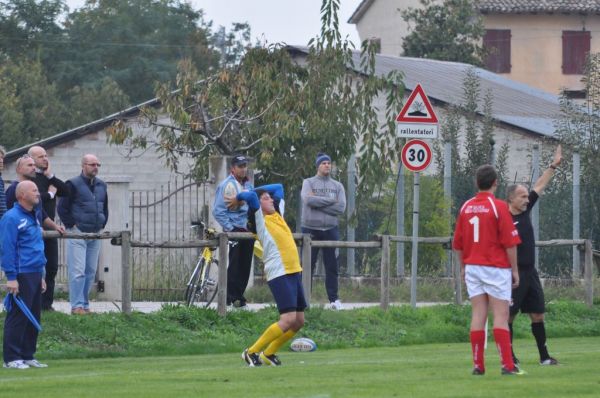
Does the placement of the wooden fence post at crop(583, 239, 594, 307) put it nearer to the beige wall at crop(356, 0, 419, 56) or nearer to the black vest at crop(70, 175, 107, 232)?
the black vest at crop(70, 175, 107, 232)

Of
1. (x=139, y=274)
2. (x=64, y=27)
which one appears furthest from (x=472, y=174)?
(x=64, y=27)

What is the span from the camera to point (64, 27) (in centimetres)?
8756

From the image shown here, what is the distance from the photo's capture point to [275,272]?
596 inches

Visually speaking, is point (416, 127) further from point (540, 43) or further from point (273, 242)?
point (540, 43)

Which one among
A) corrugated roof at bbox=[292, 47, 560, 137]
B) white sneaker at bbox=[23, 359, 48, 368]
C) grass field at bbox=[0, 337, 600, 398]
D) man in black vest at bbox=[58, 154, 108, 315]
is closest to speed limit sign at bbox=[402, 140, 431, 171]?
grass field at bbox=[0, 337, 600, 398]

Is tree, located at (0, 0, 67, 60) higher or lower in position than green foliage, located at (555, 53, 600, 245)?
higher

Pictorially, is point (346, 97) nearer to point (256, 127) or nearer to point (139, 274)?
point (256, 127)

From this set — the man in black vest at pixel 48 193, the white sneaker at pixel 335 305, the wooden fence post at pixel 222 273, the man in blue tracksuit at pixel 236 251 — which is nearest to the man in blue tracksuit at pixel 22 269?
the man in black vest at pixel 48 193

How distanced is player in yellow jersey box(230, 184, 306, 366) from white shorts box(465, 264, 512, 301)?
218 centimetres

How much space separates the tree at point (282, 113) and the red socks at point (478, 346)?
12.0 meters

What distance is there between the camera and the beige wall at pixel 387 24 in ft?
243

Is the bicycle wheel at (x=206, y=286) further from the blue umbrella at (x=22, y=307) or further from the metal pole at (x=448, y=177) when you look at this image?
the metal pole at (x=448, y=177)

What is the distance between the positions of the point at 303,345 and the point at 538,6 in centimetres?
5668

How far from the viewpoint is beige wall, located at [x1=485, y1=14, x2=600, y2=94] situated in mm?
73375
